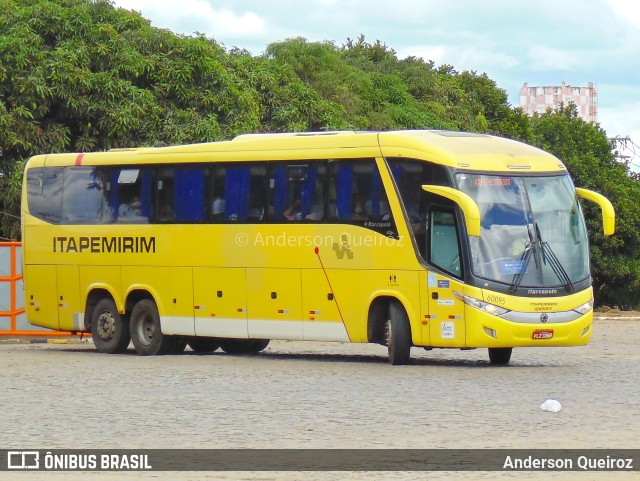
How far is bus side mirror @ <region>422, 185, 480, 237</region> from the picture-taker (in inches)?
824

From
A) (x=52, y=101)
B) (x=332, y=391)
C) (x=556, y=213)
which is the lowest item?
(x=332, y=391)

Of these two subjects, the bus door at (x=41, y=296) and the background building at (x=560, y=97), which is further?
the background building at (x=560, y=97)

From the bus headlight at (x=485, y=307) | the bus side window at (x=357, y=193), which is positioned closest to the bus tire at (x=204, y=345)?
the bus side window at (x=357, y=193)

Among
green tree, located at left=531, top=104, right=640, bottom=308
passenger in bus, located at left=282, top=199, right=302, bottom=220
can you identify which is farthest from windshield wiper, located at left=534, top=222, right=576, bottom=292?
green tree, located at left=531, top=104, right=640, bottom=308

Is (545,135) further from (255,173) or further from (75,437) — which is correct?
(75,437)

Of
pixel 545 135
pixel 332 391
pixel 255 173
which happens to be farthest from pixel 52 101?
pixel 545 135

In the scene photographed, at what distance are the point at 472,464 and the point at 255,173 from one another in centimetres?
1350

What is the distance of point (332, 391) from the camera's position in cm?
1795

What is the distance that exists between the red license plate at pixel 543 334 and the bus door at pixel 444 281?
101cm

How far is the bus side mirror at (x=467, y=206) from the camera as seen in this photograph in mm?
20922

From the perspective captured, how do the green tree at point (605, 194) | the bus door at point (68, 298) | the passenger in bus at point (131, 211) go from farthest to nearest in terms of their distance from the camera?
the green tree at point (605, 194), the bus door at point (68, 298), the passenger in bus at point (131, 211)

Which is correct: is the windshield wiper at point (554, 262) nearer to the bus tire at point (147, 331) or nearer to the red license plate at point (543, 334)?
the red license plate at point (543, 334)

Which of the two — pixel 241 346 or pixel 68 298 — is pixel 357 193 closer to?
pixel 241 346

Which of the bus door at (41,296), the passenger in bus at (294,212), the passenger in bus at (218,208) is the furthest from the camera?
the bus door at (41,296)
